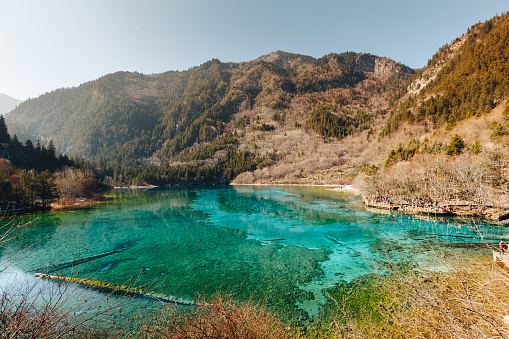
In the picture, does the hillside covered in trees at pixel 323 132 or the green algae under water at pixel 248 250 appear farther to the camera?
the hillside covered in trees at pixel 323 132

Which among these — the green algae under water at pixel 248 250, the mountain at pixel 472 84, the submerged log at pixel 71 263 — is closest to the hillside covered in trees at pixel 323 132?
the mountain at pixel 472 84

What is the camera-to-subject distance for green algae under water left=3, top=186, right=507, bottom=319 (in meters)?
10.3

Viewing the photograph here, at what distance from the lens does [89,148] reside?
541ft

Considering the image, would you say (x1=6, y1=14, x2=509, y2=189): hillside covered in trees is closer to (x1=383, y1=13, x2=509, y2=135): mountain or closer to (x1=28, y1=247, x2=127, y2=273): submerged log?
(x1=383, y1=13, x2=509, y2=135): mountain

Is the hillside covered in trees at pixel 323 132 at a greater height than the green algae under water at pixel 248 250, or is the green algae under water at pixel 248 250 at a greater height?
the hillside covered in trees at pixel 323 132

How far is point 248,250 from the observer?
1593 cm

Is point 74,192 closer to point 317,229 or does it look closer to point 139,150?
point 317,229

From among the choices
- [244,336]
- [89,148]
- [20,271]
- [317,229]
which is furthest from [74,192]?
[89,148]

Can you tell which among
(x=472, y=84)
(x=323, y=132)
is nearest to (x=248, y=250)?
(x=472, y=84)

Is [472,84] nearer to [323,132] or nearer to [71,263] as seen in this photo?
[323,132]

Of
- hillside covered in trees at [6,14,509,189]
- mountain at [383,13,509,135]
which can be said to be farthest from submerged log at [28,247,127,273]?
mountain at [383,13,509,135]

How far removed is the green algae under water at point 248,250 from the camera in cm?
1034

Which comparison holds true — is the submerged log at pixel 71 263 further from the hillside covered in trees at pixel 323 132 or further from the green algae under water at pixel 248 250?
the hillside covered in trees at pixel 323 132

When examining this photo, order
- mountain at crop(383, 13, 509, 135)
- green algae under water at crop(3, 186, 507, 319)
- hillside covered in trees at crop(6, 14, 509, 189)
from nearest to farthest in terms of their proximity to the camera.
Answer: green algae under water at crop(3, 186, 507, 319) < hillside covered in trees at crop(6, 14, 509, 189) < mountain at crop(383, 13, 509, 135)
